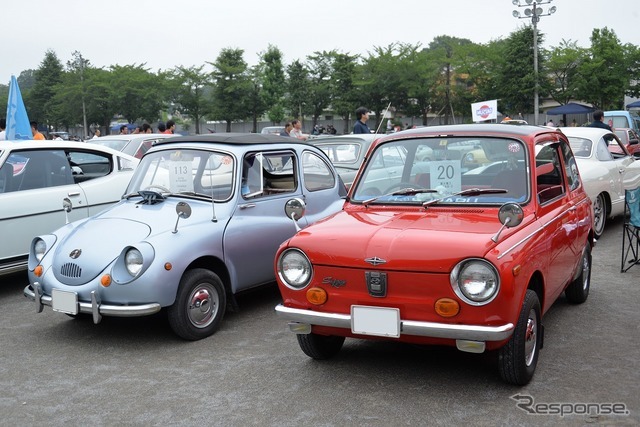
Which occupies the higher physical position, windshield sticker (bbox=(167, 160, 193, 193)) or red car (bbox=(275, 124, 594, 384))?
windshield sticker (bbox=(167, 160, 193, 193))

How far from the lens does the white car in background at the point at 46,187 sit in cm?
746

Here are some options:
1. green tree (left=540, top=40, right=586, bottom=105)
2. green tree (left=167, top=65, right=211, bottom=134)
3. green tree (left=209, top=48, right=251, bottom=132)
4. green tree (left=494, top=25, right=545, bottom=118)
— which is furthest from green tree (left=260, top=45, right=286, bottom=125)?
green tree (left=540, top=40, right=586, bottom=105)

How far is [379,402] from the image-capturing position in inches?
171

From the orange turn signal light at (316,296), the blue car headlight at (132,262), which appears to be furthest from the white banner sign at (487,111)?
the orange turn signal light at (316,296)

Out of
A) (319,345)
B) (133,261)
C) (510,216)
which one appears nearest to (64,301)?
(133,261)

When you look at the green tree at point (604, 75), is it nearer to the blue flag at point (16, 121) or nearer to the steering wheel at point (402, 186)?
the blue flag at point (16, 121)

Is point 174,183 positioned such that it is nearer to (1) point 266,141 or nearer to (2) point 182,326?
(1) point 266,141

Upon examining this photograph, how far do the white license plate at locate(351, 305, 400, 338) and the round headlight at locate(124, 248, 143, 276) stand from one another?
201 cm

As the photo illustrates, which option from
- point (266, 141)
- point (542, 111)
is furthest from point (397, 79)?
point (266, 141)

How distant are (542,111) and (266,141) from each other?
5705cm

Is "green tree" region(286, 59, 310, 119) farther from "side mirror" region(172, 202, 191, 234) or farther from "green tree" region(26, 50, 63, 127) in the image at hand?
"side mirror" region(172, 202, 191, 234)

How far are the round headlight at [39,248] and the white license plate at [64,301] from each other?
0.70 m

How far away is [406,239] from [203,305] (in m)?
2.27

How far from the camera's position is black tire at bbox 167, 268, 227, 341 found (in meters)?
5.62
